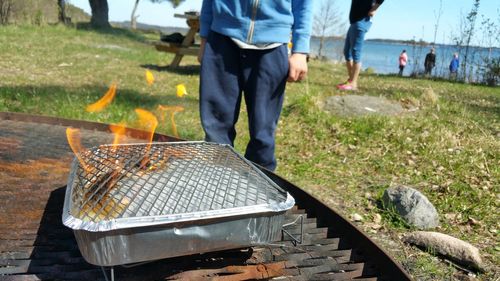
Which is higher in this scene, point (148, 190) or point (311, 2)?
point (311, 2)

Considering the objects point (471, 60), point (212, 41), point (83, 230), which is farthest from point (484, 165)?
point (471, 60)

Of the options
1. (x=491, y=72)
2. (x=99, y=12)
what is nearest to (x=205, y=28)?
(x=491, y=72)

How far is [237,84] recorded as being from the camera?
2201 mm

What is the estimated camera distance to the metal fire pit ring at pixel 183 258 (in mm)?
Answer: 1144

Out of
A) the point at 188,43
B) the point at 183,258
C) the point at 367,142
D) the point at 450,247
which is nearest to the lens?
the point at 183,258

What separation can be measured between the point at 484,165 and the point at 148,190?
2828mm

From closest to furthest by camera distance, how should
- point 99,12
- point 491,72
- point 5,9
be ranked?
1. point 491,72
2. point 5,9
3. point 99,12

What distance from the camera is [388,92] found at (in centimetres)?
641

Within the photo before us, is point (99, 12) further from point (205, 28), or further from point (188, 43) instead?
point (205, 28)

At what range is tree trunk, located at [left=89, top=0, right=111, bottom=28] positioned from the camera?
1539 centimetres

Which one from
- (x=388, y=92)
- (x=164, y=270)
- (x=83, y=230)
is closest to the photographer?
(x=83, y=230)

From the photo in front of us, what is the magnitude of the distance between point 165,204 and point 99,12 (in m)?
16.2

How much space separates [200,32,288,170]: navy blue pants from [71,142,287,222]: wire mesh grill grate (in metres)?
0.70

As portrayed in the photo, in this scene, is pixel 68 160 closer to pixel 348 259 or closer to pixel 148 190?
pixel 148 190
